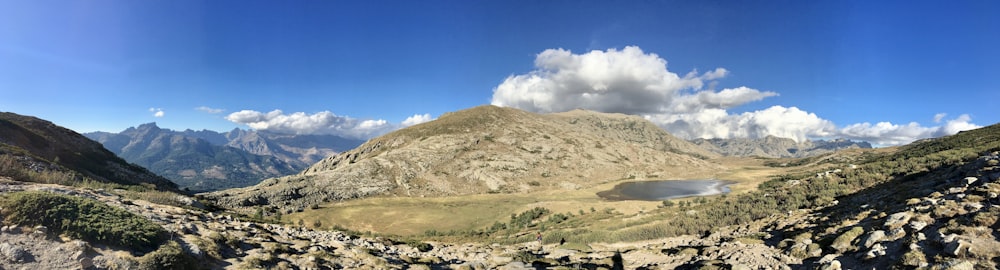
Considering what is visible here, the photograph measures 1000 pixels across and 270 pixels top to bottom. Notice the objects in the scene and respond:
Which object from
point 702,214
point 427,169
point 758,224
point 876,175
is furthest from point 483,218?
point 427,169

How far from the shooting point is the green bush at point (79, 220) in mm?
13180

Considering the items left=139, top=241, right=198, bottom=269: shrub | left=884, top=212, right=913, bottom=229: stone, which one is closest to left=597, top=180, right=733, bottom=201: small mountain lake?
left=884, top=212, right=913, bottom=229: stone

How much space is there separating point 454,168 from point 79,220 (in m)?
136

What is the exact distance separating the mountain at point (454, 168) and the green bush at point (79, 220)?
92.2 metres

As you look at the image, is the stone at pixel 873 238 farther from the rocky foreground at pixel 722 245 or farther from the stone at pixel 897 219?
the stone at pixel 897 219

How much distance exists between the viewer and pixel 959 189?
742 inches

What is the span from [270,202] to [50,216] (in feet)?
333

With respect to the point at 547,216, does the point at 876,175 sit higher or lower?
higher

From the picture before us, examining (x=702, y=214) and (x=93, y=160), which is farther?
(x=93, y=160)

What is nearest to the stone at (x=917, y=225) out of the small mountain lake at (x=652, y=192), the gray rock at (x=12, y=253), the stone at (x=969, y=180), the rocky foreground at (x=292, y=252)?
the rocky foreground at (x=292, y=252)

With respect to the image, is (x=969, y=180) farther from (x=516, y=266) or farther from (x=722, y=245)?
(x=516, y=266)

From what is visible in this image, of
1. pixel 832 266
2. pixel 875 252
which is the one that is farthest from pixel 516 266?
pixel 875 252

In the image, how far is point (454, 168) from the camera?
490 feet

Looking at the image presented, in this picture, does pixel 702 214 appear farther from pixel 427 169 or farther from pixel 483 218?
pixel 427 169
